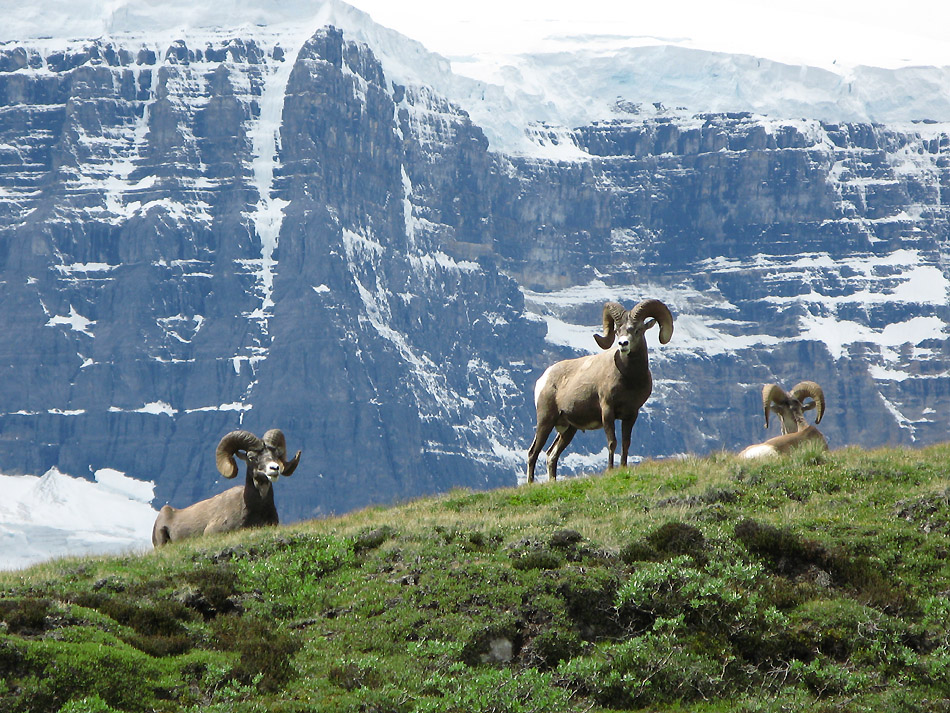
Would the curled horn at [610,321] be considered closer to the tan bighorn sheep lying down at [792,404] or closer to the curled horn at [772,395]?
the tan bighorn sheep lying down at [792,404]

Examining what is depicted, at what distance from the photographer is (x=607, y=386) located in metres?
26.0

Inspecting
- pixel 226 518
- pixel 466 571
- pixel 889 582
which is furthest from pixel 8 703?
pixel 226 518

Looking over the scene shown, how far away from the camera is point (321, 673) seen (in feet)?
47.0

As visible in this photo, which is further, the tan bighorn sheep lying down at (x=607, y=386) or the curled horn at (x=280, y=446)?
the tan bighorn sheep lying down at (x=607, y=386)

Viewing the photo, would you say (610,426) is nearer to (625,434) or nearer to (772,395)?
(625,434)

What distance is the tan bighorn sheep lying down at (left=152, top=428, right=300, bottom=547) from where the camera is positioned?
24328 millimetres

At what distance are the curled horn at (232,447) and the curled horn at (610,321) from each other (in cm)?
685

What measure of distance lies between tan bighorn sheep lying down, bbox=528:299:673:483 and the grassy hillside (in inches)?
273

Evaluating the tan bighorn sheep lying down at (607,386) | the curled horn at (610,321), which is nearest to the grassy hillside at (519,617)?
the tan bighorn sheep lying down at (607,386)

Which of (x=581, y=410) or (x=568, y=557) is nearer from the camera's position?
(x=568, y=557)

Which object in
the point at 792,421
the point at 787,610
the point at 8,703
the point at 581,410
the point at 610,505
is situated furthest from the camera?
the point at 792,421

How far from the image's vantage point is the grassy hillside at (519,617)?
13750 millimetres

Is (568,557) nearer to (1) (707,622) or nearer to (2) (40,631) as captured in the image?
(1) (707,622)

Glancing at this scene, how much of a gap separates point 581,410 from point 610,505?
24.3 feet
